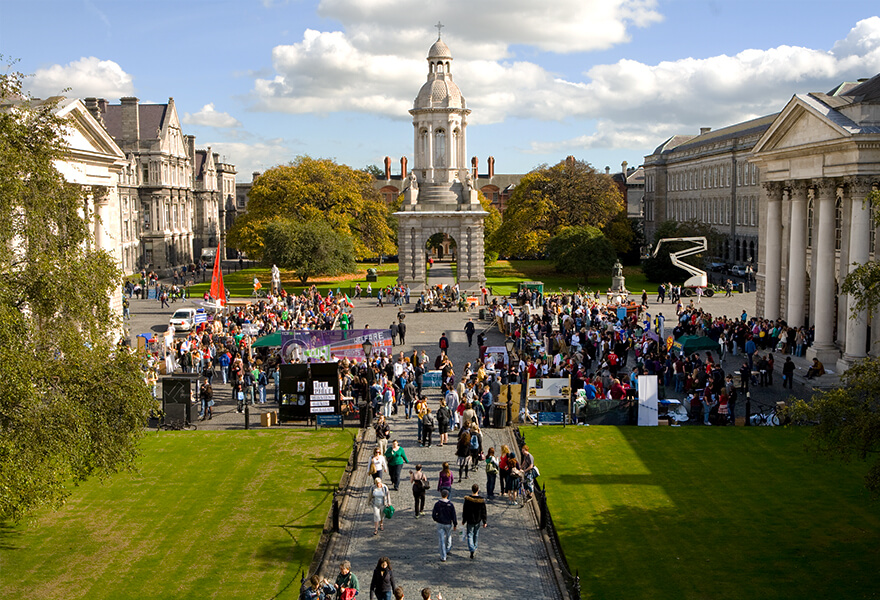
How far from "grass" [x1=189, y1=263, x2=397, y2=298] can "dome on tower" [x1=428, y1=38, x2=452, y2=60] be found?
61.0 feet

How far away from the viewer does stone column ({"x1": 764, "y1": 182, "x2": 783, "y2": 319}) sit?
119 ft

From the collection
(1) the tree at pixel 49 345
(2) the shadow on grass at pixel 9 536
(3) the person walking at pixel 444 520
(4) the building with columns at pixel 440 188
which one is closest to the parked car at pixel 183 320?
(4) the building with columns at pixel 440 188

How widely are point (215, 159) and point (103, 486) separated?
10802cm

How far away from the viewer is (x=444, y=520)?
14.9m

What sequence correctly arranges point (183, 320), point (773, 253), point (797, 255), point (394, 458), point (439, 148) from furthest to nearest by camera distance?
point (439, 148)
point (183, 320)
point (773, 253)
point (797, 255)
point (394, 458)

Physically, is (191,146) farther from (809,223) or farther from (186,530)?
(186,530)

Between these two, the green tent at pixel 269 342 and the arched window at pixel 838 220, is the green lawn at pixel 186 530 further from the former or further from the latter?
the arched window at pixel 838 220

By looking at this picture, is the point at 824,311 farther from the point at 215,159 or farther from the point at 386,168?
the point at 386,168

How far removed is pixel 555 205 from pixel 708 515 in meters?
66.7

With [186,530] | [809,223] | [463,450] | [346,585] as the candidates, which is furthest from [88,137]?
[809,223]

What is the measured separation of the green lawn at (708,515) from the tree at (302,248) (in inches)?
1821

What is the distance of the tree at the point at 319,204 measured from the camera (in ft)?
258

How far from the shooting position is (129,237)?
76.1 m

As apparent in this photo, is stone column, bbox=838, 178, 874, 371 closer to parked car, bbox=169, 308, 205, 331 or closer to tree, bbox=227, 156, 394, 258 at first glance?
parked car, bbox=169, 308, 205, 331
